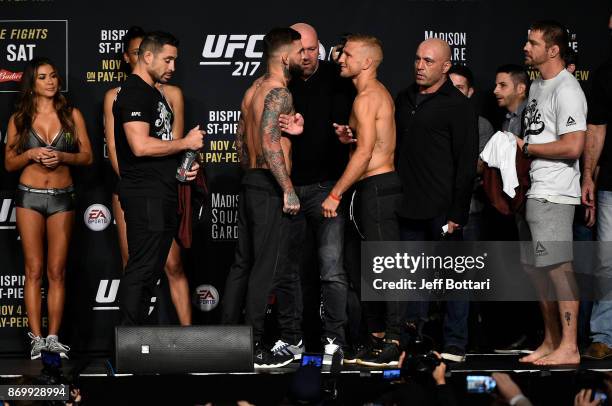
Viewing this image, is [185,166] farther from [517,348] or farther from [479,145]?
[517,348]

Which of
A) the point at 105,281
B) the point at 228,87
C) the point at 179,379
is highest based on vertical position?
the point at 228,87

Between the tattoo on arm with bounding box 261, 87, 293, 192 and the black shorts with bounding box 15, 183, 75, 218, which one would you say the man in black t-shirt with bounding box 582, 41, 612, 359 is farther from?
the black shorts with bounding box 15, 183, 75, 218

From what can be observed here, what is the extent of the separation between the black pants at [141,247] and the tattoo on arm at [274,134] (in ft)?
1.91

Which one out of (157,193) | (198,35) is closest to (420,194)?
(157,193)

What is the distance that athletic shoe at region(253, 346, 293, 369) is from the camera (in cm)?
557

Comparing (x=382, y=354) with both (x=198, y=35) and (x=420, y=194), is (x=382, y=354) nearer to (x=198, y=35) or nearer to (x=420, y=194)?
(x=420, y=194)

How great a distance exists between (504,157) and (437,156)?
1.19 feet

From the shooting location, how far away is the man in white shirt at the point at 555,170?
552cm

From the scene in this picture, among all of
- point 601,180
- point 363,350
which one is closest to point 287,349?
point 363,350

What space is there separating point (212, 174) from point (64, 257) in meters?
1.11

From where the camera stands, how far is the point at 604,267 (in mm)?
5812

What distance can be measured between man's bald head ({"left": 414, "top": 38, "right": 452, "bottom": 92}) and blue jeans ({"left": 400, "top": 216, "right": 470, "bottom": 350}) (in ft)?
2.43

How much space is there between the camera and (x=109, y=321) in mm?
6742

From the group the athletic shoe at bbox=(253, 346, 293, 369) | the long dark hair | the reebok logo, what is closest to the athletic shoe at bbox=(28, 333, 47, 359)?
the long dark hair
